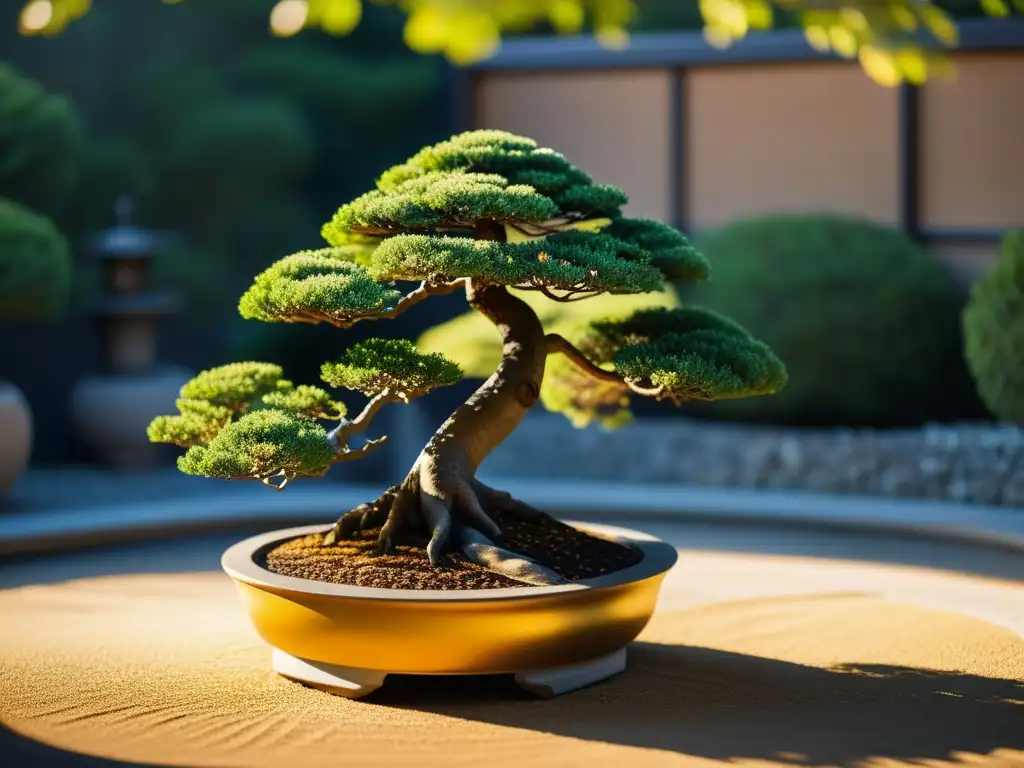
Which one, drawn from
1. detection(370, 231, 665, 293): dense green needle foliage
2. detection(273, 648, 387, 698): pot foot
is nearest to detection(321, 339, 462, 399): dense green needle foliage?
detection(370, 231, 665, 293): dense green needle foliage

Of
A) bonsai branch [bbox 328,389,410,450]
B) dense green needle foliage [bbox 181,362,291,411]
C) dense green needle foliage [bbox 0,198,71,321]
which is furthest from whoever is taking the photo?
dense green needle foliage [bbox 0,198,71,321]

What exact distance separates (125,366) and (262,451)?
629cm

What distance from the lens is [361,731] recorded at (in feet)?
13.6

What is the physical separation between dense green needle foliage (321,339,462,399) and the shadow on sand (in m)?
0.95

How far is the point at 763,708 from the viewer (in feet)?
14.4

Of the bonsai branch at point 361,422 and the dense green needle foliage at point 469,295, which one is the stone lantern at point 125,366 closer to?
the dense green needle foliage at point 469,295

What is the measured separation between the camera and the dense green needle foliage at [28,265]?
8297 millimetres

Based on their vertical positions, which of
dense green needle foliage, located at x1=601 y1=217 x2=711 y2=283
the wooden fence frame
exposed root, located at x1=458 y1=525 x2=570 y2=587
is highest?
the wooden fence frame

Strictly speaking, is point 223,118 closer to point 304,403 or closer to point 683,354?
point 304,403

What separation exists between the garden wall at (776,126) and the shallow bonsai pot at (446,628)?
5766mm

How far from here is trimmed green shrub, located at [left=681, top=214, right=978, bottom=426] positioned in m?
9.28

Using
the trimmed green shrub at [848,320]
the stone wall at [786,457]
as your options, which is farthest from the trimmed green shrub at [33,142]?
the trimmed green shrub at [848,320]

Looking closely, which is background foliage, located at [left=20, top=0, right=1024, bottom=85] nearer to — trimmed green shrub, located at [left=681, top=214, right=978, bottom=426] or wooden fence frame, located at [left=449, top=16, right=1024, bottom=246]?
trimmed green shrub, located at [left=681, top=214, right=978, bottom=426]

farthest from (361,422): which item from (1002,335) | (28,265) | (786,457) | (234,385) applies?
(1002,335)
